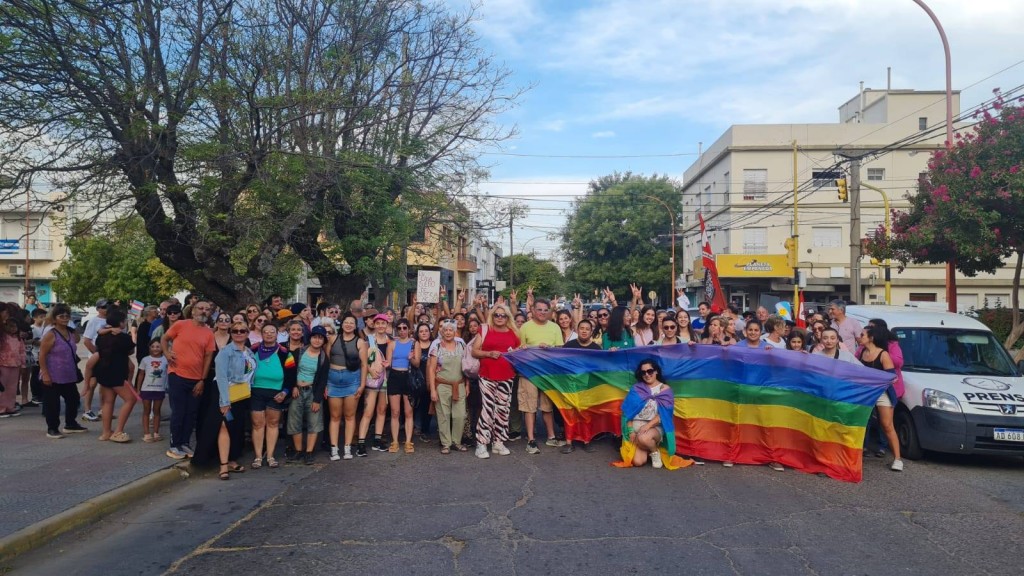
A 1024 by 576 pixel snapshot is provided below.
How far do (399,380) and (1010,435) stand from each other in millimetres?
7196

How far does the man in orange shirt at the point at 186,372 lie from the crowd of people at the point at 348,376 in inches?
0.6

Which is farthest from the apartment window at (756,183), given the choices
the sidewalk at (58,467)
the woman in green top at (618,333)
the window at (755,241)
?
the sidewalk at (58,467)

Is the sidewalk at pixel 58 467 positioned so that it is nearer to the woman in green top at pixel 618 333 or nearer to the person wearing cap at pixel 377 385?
the person wearing cap at pixel 377 385

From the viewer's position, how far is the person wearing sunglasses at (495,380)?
9.42 metres

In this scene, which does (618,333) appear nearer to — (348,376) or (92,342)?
(348,376)

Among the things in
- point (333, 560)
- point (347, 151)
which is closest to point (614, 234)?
point (347, 151)

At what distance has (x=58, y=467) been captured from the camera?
8.09 metres

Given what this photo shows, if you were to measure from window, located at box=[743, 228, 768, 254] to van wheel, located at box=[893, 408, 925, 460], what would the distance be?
121ft

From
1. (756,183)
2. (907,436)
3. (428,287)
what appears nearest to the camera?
(907,436)

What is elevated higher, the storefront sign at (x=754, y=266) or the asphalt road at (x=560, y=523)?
the storefront sign at (x=754, y=266)

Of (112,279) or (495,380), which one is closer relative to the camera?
(495,380)

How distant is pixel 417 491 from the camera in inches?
296

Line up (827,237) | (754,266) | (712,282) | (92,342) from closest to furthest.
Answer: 1. (92,342)
2. (712,282)
3. (754,266)
4. (827,237)

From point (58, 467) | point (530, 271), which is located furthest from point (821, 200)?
point (58, 467)
